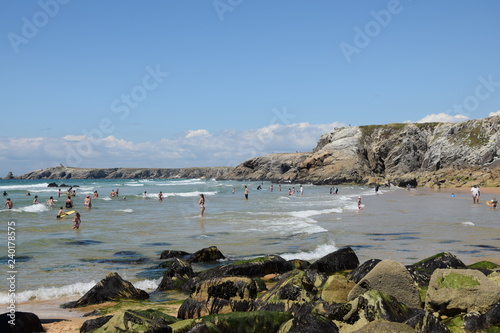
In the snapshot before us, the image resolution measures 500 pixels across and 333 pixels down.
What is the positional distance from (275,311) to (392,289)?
2214 mm

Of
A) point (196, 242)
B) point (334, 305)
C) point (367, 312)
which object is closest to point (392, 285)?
point (334, 305)

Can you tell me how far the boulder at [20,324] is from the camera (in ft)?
21.6

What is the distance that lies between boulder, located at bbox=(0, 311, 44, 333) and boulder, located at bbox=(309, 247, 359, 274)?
23.1ft

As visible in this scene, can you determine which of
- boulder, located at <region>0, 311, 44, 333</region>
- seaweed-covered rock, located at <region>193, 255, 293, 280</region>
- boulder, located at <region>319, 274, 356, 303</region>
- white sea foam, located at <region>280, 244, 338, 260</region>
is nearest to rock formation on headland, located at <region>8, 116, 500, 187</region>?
white sea foam, located at <region>280, 244, 338, 260</region>

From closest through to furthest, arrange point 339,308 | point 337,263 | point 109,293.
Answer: point 339,308 → point 109,293 → point 337,263

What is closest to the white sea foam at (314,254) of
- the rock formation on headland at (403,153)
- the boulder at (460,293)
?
the boulder at (460,293)

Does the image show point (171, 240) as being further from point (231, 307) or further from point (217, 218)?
point (231, 307)

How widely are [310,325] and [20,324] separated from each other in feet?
15.3

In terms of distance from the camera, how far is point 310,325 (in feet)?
18.5

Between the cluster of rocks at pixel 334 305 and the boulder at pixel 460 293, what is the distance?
0.01 m

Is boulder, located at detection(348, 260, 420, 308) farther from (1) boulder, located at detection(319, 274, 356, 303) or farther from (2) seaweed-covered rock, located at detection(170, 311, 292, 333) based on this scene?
(2) seaweed-covered rock, located at detection(170, 311, 292, 333)

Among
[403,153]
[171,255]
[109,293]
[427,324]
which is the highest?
[403,153]

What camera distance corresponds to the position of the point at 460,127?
10588 centimetres

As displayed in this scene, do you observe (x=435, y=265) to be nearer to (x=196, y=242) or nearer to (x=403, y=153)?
(x=196, y=242)
